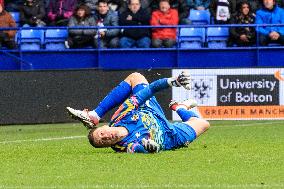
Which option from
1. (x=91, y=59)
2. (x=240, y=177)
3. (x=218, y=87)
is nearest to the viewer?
(x=240, y=177)

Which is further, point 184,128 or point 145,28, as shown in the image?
point 145,28

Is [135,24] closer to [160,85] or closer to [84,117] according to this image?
[84,117]

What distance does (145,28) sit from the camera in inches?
967

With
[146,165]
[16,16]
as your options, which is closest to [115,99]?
[146,165]

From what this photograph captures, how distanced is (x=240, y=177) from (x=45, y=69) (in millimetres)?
12633

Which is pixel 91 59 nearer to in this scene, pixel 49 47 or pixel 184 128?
pixel 49 47

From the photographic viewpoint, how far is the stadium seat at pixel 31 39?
2502 cm

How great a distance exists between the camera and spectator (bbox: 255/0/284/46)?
80.8ft

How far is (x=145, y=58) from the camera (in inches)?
973

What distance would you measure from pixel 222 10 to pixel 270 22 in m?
1.08

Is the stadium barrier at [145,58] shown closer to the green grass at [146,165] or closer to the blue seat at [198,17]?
the blue seat at [198,17]

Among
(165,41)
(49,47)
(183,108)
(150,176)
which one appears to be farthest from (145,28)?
(150,176)

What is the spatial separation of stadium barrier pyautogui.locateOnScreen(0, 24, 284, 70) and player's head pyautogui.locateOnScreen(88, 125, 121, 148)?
36.0 feet

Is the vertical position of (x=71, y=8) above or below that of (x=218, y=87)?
above
